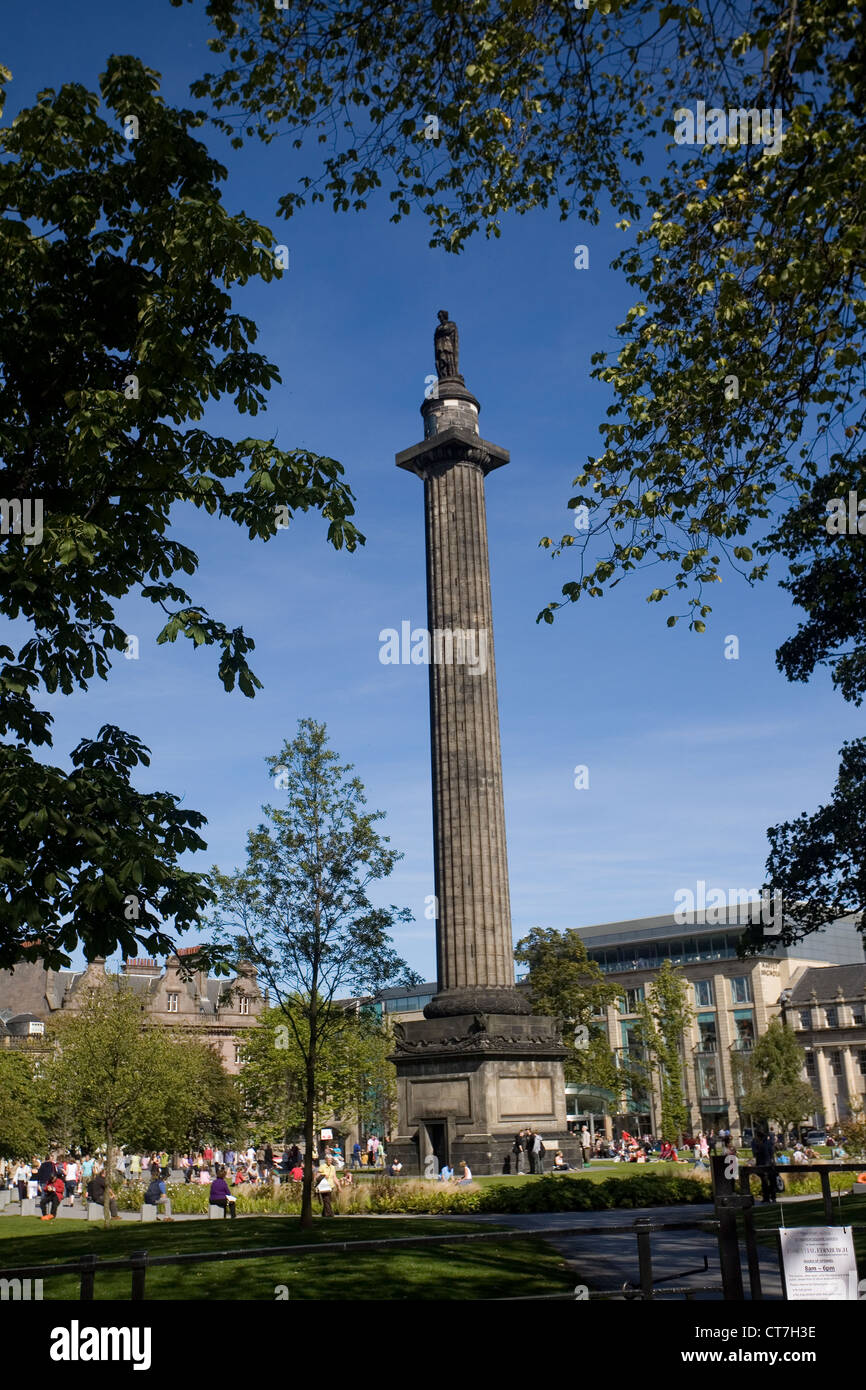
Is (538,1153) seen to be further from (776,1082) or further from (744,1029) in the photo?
(744,1029)

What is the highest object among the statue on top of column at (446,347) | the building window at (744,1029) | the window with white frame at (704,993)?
the statue on top of column at (446,347)

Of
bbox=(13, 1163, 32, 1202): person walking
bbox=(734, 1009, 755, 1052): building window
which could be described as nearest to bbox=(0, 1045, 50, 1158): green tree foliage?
bbox=(13, 1163, 32, 1202): person walking

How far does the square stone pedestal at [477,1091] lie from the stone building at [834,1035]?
2564 inches

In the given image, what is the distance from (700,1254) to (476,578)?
2498cm

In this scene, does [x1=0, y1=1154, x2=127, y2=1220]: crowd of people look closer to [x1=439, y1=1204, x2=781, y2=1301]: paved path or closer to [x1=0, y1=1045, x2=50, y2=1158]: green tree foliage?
[x1=0, y1=1045, x2=50, y2=1158]: green tree foliage

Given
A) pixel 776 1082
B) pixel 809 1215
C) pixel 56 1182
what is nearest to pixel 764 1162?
pixel 809 1215

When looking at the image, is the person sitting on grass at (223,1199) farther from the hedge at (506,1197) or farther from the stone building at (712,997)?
the stone building at (712,997)

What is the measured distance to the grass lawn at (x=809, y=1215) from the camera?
61.1 ft

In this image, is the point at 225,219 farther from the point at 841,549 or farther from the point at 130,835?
the point at 841,549

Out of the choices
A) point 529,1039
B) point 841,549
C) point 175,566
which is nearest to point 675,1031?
point 529,1039

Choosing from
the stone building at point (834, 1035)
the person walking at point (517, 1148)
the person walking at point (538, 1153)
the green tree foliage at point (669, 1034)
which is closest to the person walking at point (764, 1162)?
the person walking at point (538, 1153)

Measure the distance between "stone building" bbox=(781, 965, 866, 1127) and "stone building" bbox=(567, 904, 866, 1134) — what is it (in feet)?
0.61

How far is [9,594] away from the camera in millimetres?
11523

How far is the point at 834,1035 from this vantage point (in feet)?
314
